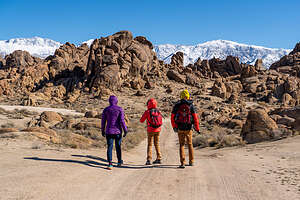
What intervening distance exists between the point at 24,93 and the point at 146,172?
59.9m

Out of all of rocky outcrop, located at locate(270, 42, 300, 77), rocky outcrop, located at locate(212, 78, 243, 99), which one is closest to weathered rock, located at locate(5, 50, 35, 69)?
rocky outcrop, located at locate(212, 78, 243, 99)

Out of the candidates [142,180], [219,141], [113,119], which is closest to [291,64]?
[219,141]

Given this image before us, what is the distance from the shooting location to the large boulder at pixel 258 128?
11953 millimetres

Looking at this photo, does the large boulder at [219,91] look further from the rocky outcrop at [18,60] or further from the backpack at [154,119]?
the rocky outcrop at [18,60]

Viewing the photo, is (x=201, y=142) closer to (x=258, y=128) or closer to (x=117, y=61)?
(x=258, y=128)

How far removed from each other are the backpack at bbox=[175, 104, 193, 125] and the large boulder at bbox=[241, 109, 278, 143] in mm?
6854

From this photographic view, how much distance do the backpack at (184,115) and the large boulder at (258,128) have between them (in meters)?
6.85

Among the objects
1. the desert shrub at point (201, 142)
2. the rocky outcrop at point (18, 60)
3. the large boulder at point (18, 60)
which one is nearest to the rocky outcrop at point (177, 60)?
the rocky outcrop at point (18, 60)

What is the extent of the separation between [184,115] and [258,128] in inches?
290

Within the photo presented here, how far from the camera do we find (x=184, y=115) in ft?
21.9

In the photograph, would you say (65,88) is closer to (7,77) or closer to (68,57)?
(68,57)

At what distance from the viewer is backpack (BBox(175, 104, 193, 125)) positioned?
665 centimetres

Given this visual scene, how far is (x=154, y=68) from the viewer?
218 ft

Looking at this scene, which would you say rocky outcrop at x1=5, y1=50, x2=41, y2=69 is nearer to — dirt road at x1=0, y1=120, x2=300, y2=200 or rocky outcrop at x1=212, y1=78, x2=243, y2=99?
rocky outcrop at x1=212, y1=78, x2=243, y2=99
